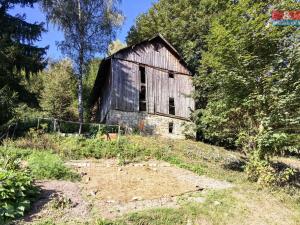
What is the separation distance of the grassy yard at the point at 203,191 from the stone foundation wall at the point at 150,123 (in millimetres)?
3198

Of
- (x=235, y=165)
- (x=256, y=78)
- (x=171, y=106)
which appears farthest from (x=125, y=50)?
(x=256, y=78)

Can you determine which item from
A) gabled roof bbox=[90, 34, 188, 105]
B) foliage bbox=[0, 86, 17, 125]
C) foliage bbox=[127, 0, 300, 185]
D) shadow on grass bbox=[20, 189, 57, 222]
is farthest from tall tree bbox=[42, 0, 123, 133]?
shadow on grass bbox=[20, 189, 57, 222]

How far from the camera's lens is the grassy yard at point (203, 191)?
9727mm

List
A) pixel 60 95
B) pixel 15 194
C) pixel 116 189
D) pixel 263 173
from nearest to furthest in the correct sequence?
pixel 15 194
pixel 116 189
pixel 263 173
pixel 60 95

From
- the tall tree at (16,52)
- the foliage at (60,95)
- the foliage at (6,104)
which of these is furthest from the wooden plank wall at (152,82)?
the foliage at (60,95)

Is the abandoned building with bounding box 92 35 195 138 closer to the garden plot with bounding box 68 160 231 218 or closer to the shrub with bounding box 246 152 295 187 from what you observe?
the garden plot with bounding box 68 160 231 218

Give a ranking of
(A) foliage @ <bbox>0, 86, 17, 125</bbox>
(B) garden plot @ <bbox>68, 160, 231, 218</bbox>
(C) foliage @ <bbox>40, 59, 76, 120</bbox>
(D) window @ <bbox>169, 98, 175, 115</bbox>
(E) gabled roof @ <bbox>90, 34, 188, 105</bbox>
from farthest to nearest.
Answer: (C) foliage @ <bbox>40, 59, 76, 120</bbox> → (D) window @ <bbox>169, 98, 175, 115</bbox> → (E) gabled roof @ <bbox>90, 34, 188, 105</bbox> → (A) foliage @ <bbox>0, 86, 17, 125</bbox> → (B) garden plot @ <bbox>68, 160, 231, 218</bbox>

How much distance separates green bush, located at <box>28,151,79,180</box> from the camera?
39.5 feet

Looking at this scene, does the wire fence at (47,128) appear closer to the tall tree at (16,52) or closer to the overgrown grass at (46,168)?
the tall tree at (16,52)

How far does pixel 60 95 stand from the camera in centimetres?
3166

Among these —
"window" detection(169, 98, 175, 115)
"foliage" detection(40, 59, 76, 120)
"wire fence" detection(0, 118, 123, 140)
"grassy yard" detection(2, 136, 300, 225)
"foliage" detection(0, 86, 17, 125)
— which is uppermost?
"foliage" detection(40, 59, 76, 120)

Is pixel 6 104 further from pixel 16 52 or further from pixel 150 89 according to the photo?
pixel 150 89

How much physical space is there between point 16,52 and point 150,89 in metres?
9.69

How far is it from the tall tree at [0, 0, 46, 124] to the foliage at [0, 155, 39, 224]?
7.61 meters
